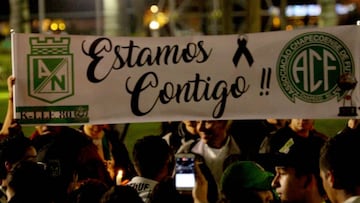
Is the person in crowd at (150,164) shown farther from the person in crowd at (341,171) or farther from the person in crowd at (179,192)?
the person in crowd at (341,171)

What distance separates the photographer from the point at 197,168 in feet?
21.4

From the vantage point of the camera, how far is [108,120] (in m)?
6.24

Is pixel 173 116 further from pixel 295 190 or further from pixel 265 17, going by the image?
pixel 265 17

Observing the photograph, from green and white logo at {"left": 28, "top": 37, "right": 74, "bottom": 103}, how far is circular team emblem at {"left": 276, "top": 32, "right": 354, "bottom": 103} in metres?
1.45

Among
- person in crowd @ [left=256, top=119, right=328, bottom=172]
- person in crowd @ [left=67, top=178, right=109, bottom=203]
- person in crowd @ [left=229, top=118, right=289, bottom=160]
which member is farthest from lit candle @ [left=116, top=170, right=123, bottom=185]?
person in crowd @ [left=67, top=178, right=109, bottom=203]

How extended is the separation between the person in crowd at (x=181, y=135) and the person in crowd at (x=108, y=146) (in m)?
0.41

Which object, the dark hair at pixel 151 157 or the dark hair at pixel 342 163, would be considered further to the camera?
the dark hair at pixel 151 157

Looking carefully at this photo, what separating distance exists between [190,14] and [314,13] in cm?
681

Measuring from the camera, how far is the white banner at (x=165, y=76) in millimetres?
6172

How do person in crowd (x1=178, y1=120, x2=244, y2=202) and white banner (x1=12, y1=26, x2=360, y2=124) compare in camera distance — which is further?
person in crowd (x1=178, y1=120, x2=244, y2=202)

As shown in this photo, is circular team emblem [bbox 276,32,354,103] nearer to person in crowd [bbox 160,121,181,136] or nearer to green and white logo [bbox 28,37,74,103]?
green and white logo [bbox 28,37,74,103]

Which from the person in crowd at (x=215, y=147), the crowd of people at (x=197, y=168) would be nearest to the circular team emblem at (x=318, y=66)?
the crowd of people at (x=197, y=168)

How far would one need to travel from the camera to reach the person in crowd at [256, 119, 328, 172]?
574cm

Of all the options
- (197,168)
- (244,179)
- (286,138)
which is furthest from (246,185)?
(286,138)
